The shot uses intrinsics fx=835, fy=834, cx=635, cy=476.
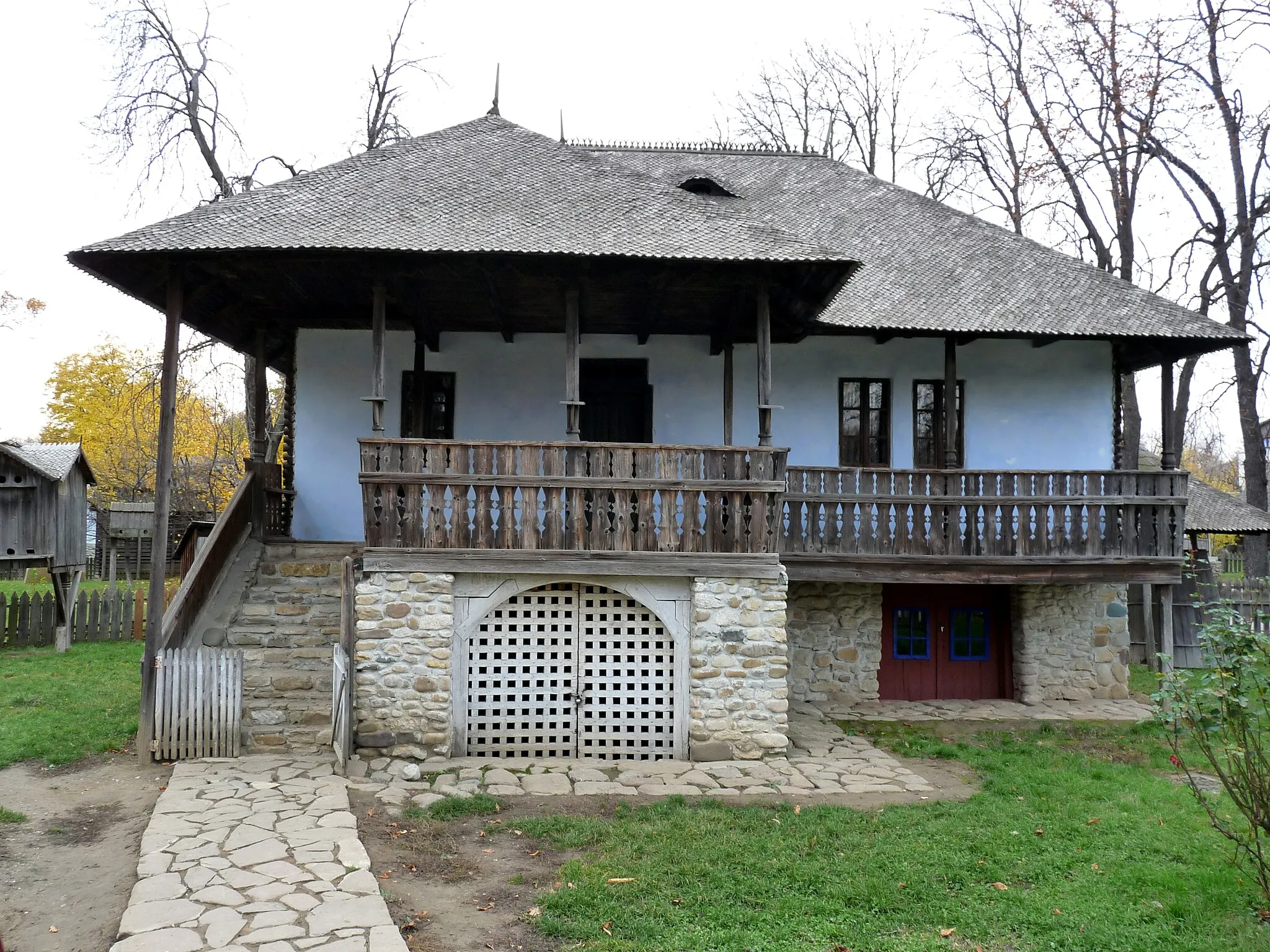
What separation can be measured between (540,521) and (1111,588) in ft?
27.5

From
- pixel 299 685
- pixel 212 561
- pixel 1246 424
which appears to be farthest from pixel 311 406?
pixel 1246 424

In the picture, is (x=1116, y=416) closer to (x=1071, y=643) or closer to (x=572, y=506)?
(x=1071, y=643)

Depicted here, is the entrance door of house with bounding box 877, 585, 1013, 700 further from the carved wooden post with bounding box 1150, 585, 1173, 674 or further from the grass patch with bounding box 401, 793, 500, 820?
the grass patch with bounding box 401, 793, 500, 820

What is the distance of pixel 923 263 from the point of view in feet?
40.0

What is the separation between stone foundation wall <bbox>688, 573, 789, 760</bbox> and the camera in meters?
8.32

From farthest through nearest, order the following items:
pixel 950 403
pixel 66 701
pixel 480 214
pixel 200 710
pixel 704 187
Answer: pixel 704 187 → pixel 950 403 → pixel 66 701 → pixel 480 214 → pixel 200 710

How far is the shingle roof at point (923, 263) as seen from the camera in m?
10.7

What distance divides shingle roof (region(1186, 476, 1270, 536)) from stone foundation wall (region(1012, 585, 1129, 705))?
4.47 metres

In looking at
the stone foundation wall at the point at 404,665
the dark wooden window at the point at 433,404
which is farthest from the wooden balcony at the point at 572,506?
the dark wooden window at the point at 433,404

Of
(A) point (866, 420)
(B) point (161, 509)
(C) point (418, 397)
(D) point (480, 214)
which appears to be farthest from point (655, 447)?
(B) point (161, 509)

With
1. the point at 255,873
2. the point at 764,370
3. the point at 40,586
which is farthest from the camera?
the point at 40,586

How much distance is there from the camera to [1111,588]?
1171cm

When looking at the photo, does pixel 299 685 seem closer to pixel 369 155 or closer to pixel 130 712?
pixel 130 712

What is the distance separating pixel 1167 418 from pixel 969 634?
391 cm
